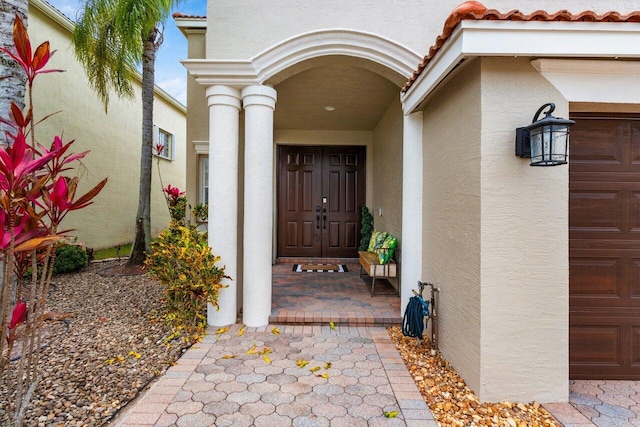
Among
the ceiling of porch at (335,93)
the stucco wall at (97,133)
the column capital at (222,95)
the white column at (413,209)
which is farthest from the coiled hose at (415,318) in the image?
the stucco wall at (97,133)

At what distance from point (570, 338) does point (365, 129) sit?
558cm

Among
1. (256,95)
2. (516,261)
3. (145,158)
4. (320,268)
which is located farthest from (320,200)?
(516,261)

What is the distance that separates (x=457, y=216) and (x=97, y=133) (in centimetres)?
947

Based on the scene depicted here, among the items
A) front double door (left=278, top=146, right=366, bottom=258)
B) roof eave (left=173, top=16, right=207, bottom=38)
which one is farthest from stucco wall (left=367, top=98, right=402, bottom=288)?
roof eave (left=173, top=16, right=207, bottom=38)

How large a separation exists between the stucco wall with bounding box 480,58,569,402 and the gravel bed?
107 inches

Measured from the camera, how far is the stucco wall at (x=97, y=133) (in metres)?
7.10

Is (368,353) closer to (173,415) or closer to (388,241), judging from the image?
(173,415)

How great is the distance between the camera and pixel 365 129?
7359 millimetres

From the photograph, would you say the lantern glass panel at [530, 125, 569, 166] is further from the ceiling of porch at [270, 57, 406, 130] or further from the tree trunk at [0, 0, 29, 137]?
the tree trunk at [0, 0, 29, 137]

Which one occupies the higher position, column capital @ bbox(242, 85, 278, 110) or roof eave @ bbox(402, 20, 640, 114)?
column capital @ bbox(242, 85, 278, 110)

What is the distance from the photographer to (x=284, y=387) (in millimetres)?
2596

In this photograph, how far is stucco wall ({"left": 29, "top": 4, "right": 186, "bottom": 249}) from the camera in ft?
23.3

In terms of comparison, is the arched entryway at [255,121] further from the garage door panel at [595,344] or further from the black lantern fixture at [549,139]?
the garage door panel at [595,344]

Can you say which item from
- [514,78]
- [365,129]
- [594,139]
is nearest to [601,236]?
[594,139]
